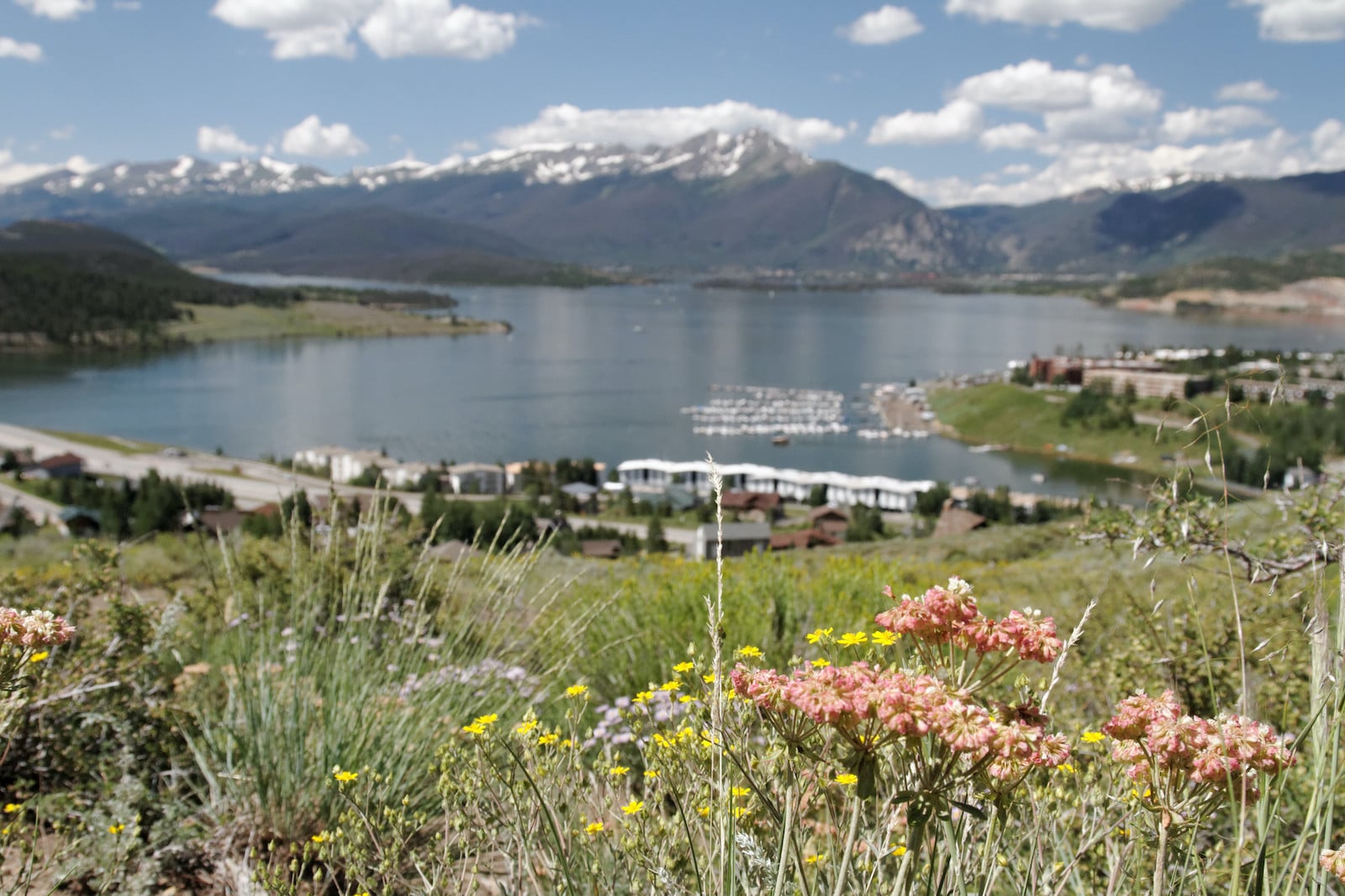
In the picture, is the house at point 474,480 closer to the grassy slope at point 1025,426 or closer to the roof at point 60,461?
the roof at point 60,461

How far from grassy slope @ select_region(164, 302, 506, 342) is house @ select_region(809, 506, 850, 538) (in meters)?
85.1

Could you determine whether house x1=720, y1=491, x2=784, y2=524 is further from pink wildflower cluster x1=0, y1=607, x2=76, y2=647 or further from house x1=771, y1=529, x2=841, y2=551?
pink wildflower cluster x1=0, y1=607, x2=76, y2=647

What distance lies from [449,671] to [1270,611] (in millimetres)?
3135

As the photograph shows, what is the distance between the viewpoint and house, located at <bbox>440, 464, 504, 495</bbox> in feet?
117

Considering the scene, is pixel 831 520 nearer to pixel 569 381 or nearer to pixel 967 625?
pixel 967 625

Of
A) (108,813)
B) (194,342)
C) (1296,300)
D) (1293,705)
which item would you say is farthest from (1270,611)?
(1296,300)

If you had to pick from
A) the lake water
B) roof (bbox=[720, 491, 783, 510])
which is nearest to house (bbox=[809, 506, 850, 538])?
roof (bbox=[720, 491, 783, 510])

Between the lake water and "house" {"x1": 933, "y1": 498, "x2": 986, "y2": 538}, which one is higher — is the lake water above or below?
above

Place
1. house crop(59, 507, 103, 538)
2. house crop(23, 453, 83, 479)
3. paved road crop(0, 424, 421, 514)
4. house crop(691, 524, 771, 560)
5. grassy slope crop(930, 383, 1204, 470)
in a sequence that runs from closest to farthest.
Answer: house crop(691, 524, 771, 560)
house crop(59, 507, 103, 538)
paved road crop(0, 424, 421, 514)
house crop(23, 453, 83, 479)
grassy slope crop(930, 383, 1204, 470)

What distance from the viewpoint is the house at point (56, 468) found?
34.7m

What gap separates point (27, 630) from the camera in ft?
4.46

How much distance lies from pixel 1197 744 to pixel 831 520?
29.2 m

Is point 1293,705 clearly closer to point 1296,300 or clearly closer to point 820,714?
point 820,714

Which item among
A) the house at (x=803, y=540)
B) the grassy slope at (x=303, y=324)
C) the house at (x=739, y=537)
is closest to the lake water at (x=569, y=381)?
the grassy slope at (x=303, y=324)
